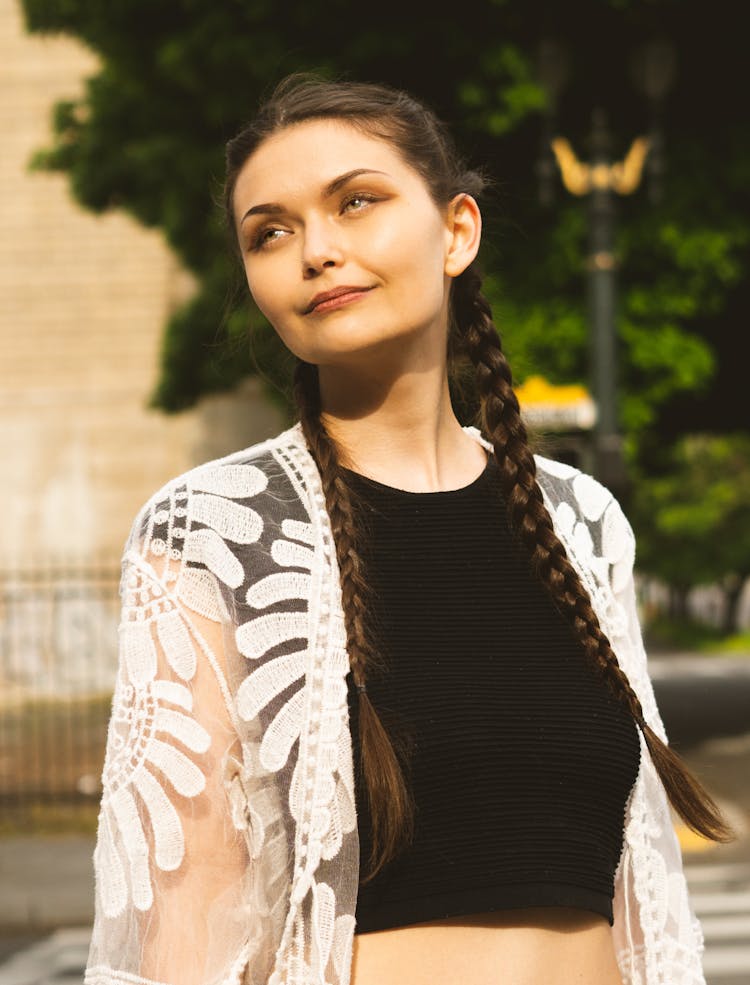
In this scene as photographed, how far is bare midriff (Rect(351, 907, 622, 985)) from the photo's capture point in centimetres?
168

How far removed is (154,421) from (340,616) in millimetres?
20461

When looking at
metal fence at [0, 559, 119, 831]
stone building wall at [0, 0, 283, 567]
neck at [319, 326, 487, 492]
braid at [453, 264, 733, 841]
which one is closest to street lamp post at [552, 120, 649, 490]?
metal fence at [0, 559, 119, 831]

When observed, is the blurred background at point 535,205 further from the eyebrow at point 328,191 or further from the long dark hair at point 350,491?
the eyebrow at point 328,191

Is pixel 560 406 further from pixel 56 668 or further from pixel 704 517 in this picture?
pixel 704 517

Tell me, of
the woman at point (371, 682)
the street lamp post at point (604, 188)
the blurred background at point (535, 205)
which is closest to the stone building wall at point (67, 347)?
the blurred background at point (535, 205)

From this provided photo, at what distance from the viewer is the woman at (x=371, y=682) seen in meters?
1.68

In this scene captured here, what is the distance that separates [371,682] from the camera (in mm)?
1757

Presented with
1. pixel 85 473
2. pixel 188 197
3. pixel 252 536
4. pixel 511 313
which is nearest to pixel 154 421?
pixel 85 473

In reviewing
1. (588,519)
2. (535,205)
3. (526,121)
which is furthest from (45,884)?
(588,519)

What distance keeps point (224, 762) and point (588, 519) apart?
2.54 ft

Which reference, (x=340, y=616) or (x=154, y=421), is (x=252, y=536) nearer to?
(x=340, y=616)

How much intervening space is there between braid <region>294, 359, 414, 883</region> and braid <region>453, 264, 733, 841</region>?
0.91ft

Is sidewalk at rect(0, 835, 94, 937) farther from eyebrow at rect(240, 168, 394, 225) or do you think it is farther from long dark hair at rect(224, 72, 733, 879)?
eyebrow at rect(240, 168, 394, 225)

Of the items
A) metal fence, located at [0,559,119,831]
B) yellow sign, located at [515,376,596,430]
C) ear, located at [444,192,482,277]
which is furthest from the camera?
metal fence, located at [0,559,119,831]
